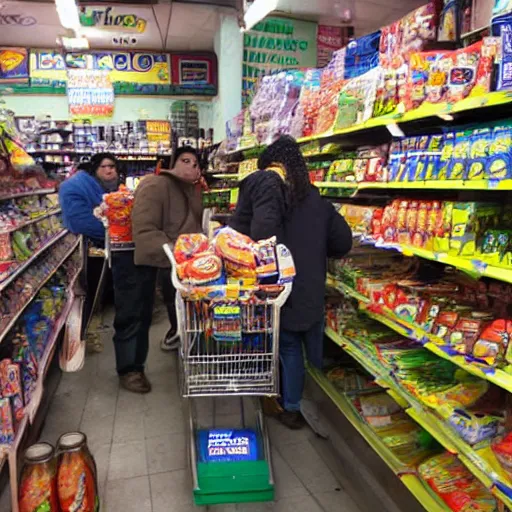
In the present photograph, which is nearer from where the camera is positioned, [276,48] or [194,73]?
[276,48]

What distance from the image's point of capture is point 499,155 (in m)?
1.71

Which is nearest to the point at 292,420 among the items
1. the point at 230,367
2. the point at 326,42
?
the point at 230,367

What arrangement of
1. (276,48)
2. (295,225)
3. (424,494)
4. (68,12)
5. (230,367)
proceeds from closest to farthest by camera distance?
(424,494) → (230,367) → (295,225) → (68,12) → (276,48)

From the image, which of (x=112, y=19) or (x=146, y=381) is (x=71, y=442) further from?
(x=112, y=19)

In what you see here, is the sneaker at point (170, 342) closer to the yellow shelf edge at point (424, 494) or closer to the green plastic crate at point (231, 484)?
the green plastic crate at point (231, 484)

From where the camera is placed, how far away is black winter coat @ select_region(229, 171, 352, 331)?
2648 mm

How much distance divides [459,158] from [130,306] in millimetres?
2427

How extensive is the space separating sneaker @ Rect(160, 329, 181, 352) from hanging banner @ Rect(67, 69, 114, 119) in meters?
5.51

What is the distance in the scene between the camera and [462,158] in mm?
1925

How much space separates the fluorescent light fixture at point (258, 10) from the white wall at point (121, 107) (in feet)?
13.6

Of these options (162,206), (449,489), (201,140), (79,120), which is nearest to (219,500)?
(449,489)

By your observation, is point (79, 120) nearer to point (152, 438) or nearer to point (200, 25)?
point (200, 25)

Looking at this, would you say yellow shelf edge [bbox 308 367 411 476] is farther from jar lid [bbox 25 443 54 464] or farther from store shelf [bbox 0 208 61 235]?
store shelf [bbox 0 208 61 235]

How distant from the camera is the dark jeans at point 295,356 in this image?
2.86 meters
